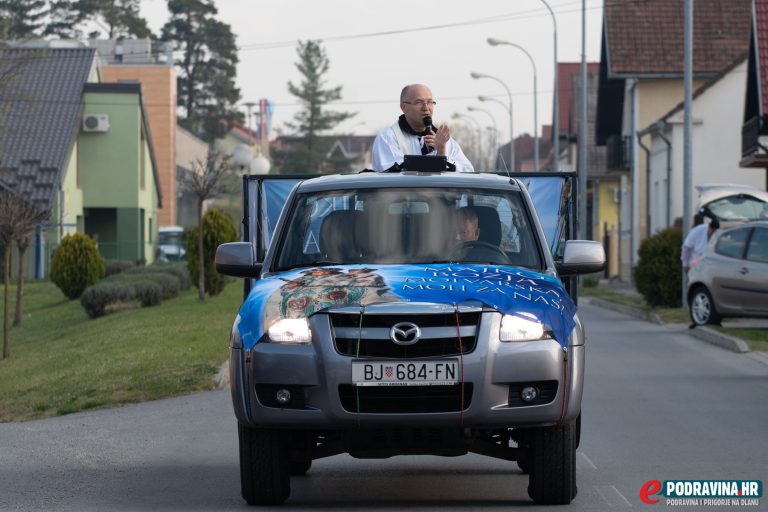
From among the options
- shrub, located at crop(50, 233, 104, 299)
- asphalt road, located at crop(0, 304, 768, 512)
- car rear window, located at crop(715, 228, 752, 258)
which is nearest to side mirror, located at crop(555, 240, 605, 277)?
asphalt road, located at crop(0, 304, 768, 512)

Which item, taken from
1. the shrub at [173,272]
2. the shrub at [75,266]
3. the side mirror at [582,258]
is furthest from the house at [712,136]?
the side mirror at [582,258]

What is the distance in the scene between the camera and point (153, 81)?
278 feet

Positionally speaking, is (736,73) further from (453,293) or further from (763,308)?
(453,293)

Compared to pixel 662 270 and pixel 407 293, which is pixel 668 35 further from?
pixel 407 293

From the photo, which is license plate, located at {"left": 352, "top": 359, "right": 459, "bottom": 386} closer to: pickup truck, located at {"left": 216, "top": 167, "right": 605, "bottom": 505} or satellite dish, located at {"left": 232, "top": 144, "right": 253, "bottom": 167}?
pickup truck, located at {"left": 216, "top": 167, "right": 605, "bottom": 505}

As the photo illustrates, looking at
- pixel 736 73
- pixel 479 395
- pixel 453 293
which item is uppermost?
pixel 736 73

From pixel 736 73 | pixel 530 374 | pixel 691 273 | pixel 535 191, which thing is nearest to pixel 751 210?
pixel 691 273

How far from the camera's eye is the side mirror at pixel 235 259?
8.27 metres

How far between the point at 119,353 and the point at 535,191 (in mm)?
10404

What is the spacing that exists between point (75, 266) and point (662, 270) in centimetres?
1766

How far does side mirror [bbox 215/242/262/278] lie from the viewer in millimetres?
8266

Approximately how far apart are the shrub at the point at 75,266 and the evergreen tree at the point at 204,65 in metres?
55.9

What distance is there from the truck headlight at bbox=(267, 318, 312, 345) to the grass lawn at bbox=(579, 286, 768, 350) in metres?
12.9

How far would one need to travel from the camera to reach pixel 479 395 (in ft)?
23.1
